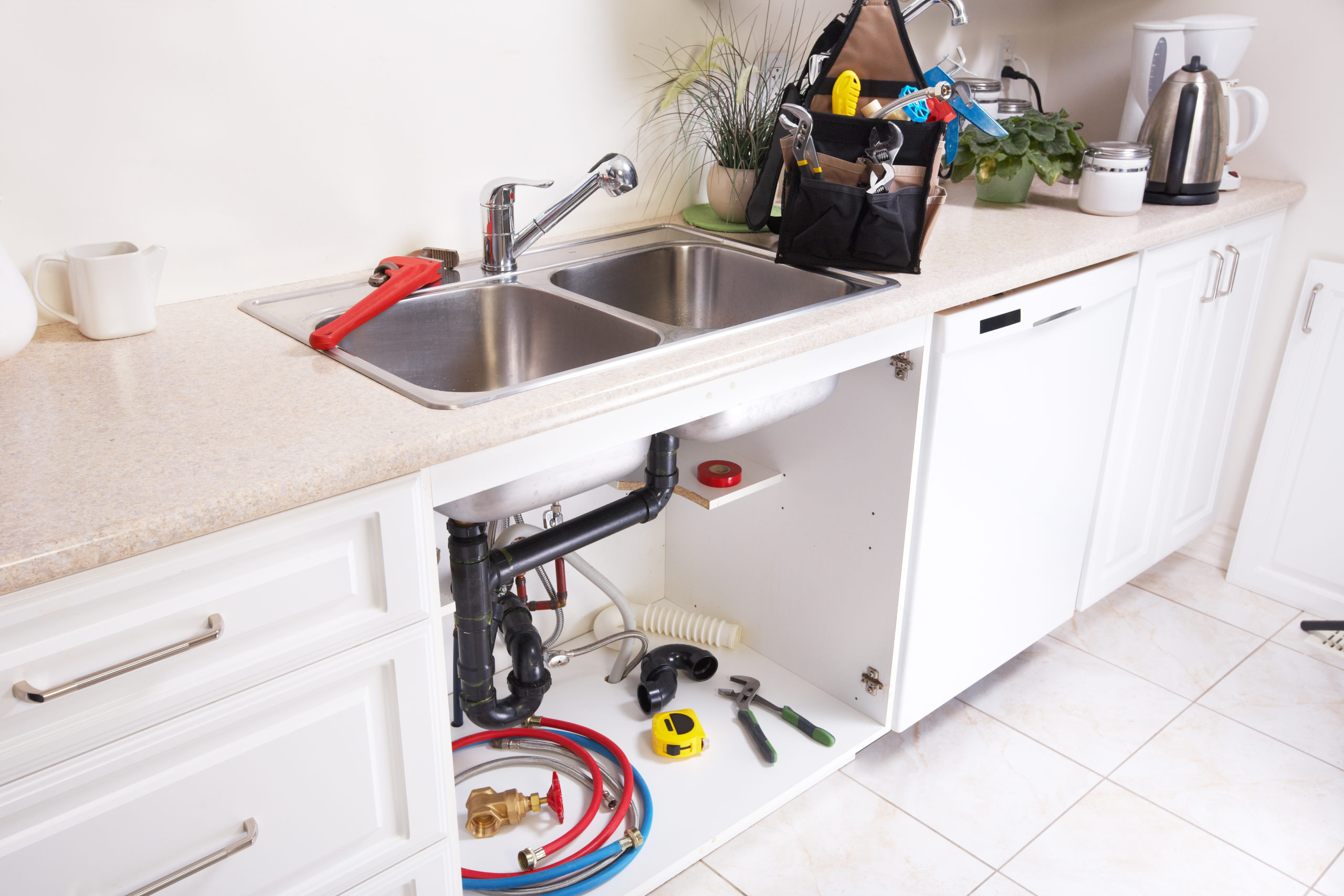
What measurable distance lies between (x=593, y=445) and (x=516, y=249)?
1.69 feet

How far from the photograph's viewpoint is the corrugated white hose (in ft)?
6.24

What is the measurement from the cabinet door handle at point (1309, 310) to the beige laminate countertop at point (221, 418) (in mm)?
1188

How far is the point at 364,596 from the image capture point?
101 cm

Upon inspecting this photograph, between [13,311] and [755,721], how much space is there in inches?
52.7

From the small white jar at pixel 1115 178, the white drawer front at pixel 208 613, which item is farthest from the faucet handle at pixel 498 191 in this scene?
the small white jar at pixel 1115 178

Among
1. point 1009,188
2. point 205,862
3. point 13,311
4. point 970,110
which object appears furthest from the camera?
point 1009,188

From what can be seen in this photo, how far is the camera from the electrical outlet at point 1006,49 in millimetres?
2512

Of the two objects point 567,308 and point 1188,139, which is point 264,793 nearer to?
point 567,308

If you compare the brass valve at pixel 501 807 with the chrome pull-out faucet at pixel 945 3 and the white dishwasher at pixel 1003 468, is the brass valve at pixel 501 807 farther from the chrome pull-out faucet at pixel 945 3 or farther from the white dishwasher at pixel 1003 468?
the chrome pull-out faucet at pixel 945 3

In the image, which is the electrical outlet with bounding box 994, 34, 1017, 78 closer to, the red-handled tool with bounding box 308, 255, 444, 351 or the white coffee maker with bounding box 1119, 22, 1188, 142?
the white coffee maker with bounding box 1119, 22, 1188, 142

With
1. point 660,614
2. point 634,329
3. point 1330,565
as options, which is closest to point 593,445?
point 634,329

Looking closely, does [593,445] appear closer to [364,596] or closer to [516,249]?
[364,596]

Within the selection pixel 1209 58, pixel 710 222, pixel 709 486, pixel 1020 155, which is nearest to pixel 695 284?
pixel 710 222

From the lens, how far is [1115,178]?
192 cm
